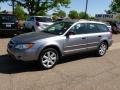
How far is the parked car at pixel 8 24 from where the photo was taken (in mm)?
15578

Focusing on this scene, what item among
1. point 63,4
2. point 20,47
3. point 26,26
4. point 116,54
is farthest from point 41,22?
point 63,4

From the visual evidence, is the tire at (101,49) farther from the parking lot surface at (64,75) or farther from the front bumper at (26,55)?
the front bumper at (26,55)

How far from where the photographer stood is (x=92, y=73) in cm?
747

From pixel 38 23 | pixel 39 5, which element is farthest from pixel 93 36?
pixel 39 5

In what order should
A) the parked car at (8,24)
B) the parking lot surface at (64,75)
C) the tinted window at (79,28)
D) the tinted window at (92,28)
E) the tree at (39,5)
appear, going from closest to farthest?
the parking lot surface at (64,75) < the tinted window at (79,28) < the tinted window at (92,28) < the parked car at (8,24) < the tree at (39,5)

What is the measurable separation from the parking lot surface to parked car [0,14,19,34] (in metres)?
6.60

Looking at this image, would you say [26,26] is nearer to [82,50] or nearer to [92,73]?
[82,50]

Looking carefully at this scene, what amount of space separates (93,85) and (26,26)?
1363 cm

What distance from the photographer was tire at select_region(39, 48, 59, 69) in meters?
7.62

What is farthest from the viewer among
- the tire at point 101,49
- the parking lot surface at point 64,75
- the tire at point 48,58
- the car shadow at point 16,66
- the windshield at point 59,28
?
the tire at point 101,49

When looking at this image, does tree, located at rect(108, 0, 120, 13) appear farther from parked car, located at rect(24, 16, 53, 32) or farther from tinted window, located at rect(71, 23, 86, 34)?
tinted window, located at rect(71, 23, 86, 34)

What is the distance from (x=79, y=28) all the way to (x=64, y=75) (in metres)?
2.46

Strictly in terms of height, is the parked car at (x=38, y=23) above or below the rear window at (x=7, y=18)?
below

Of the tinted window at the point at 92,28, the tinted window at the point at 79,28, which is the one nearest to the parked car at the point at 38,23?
the tinted window at the point at 92,28
